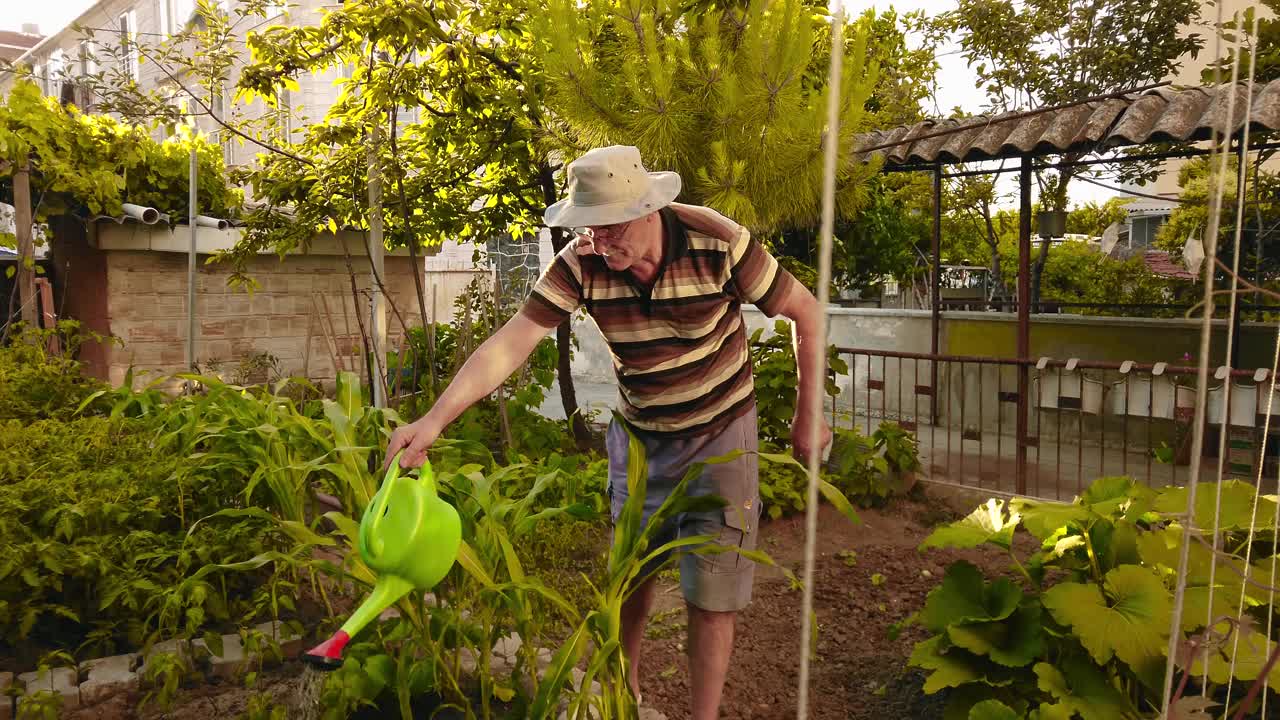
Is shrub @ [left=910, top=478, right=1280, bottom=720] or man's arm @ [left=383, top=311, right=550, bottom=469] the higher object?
man's arm @ [left=383, top=311, right=550, bottom=469]

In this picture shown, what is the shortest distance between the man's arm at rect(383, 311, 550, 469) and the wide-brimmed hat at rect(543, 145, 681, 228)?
29 centimetres

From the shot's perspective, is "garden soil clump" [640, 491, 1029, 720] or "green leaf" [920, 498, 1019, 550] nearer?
"green leaf" [920, 498, 1019, 550]

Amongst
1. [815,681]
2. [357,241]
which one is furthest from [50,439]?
[357,241]

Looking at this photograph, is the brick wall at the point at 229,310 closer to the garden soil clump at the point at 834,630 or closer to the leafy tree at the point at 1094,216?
the garden soil clump at the point at 834,630

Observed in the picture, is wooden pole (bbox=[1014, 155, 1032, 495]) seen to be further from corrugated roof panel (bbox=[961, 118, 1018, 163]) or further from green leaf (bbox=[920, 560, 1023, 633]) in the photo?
green leaf (bbox=[920, 560, 1023, 633])

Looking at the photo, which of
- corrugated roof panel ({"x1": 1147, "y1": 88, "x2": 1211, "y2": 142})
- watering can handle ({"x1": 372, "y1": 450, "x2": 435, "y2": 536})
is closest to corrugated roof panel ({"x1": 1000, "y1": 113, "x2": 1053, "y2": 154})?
corrugated roof panel ({"x1": 1147, "y1": 88, "x2": 1211, "y2": 142})

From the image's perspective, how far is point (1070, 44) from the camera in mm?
8969

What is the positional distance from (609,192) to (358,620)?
1081 millimetres

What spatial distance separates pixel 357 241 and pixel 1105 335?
6.48 metres

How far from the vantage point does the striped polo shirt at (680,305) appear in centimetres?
219

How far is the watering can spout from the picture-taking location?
127cm

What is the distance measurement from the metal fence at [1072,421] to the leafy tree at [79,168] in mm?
4310

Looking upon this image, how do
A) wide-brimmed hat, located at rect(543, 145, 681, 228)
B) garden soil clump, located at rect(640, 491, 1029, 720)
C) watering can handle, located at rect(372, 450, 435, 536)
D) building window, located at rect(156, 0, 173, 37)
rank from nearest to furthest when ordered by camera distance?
watering can handle, located at rect(372, 450, 435, 536) → wide-brimmed hat, located at rect(543, 145, 681, 228) → garden soil clump, located at rect(640, 491, 1029, 720) → building window, located at rect(156, 0, 173, 37)

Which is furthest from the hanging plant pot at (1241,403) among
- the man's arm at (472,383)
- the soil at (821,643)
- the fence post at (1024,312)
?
the man's arm at (472,383)
